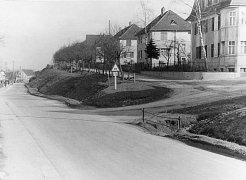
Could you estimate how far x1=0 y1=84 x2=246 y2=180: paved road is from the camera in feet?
25.9

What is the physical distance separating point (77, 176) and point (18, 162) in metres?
2.24

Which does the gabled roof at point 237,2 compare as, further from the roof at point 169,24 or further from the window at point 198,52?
the roof at point 169,24

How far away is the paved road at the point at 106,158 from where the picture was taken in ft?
25.9

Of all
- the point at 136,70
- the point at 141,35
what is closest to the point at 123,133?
the point at 136,70

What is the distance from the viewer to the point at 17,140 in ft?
41.5

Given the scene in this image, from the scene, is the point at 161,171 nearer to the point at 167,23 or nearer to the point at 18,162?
the point at 18,162

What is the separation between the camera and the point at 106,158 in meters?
9.57

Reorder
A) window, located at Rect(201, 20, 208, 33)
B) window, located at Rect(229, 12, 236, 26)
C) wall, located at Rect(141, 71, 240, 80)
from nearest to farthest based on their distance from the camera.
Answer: wall, located at Rect(141, 71, 240, 80) → window, located at Rect(229, 12, 236, 26) → window, located at Rect(201, 20, 208, 33)

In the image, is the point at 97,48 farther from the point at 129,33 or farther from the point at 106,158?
the point at 106,158

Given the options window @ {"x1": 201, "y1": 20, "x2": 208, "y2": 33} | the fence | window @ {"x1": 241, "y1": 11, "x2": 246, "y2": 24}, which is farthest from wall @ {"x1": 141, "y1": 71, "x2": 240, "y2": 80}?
the fence

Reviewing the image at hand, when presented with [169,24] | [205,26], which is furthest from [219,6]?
[169,24]

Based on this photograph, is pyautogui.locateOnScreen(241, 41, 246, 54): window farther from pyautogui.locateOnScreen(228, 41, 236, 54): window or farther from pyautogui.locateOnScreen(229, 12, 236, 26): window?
pyautogui.locateOnScreen(229, 12, 236, 26): window

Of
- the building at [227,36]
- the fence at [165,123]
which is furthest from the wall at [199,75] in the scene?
the fence at [165,123]

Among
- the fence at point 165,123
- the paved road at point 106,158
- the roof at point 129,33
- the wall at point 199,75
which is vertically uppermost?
the roof at point 129,33
